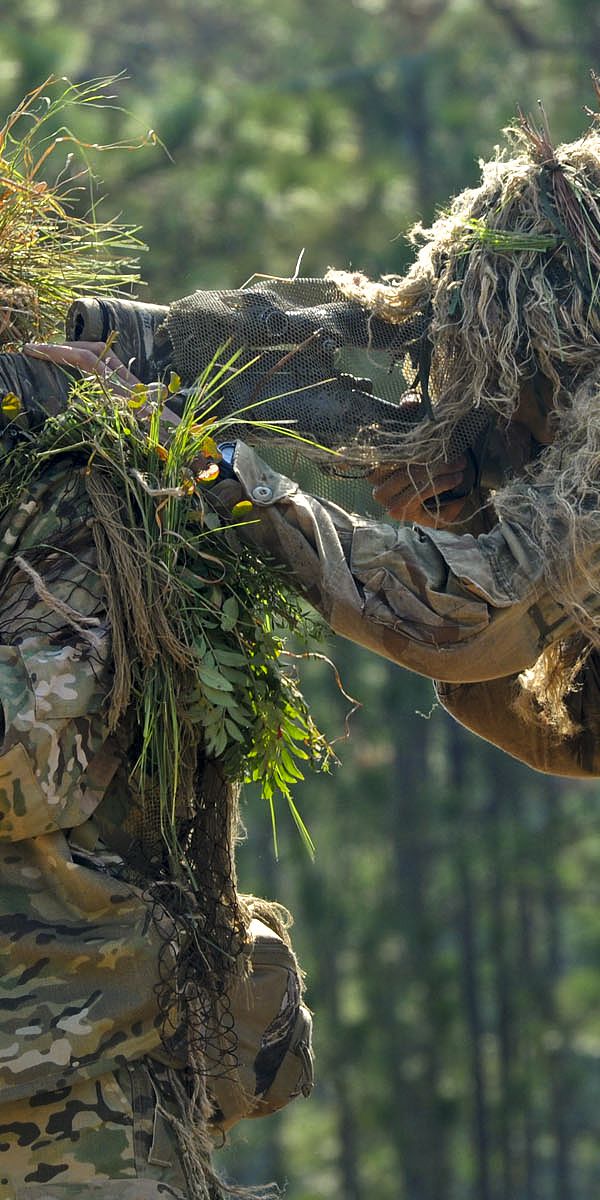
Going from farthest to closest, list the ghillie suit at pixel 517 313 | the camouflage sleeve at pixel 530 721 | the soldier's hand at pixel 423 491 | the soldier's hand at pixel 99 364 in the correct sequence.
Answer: the camouflage sleeve at pixel 530 721 < the soldier's hand at pixel 423 491 < the ghillie suit at pixel 517 313 < the soldier's hand at pixel 99 364

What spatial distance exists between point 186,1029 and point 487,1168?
12.4 metres

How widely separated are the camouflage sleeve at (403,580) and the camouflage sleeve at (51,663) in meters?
0.35

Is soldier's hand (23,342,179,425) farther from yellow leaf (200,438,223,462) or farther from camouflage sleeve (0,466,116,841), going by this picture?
camouflage sleeve (0,466,116,841)

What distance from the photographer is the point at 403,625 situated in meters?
3.51

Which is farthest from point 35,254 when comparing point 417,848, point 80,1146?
point 417,848

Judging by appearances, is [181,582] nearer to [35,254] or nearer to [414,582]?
[414,582]

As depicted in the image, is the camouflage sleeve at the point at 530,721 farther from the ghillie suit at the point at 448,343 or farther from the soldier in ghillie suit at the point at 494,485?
the ghillie suit at the point at 448,343

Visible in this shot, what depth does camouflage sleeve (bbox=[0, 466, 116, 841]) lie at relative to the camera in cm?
325

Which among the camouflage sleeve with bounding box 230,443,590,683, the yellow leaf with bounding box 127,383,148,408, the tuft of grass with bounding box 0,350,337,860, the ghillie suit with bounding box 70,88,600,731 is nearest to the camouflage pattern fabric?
the tuft of grass with bounding box 0,350,337,860

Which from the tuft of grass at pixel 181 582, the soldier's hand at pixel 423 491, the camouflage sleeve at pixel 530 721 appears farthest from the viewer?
the camouflage sleeve at pixel 530 721

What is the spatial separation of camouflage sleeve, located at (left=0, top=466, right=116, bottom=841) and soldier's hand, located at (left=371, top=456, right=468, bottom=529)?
0.82 meters

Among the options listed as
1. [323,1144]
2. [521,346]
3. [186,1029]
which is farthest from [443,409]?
[323,1144]

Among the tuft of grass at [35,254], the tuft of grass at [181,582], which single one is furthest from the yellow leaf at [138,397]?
the tuft of grass at [35,254]

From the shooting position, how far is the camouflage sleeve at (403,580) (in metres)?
3.50
